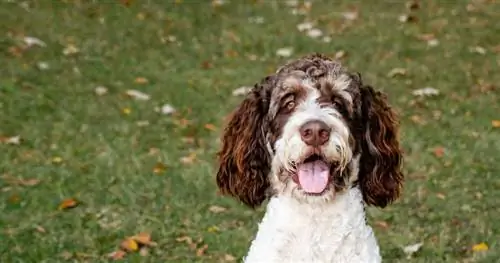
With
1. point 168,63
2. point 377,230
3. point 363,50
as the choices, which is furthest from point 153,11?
point 377,230

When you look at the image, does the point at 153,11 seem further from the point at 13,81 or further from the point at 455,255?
the point at 455,255

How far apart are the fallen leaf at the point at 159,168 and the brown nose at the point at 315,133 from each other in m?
3.93

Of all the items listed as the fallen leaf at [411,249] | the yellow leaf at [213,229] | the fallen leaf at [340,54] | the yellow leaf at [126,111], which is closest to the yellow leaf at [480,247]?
the fallen leaf at [411,249]

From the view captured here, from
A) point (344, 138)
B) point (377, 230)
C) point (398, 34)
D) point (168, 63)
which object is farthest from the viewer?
point (398, 34)

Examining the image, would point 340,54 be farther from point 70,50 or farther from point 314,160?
point 314,160

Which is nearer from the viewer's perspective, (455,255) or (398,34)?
(455,255)

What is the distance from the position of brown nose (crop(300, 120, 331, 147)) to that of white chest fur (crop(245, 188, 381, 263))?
417mm

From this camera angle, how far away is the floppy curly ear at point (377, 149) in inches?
171

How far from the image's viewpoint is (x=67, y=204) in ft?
23.1

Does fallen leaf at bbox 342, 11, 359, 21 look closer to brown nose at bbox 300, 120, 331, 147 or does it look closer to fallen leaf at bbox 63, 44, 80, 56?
fallen leaf at bbox 63, 44, 80, 56

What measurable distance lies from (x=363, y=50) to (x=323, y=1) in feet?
8.60

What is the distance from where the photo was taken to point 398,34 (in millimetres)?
12336

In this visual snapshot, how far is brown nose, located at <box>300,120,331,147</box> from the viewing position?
3.92m

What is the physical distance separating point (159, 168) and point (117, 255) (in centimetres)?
166
